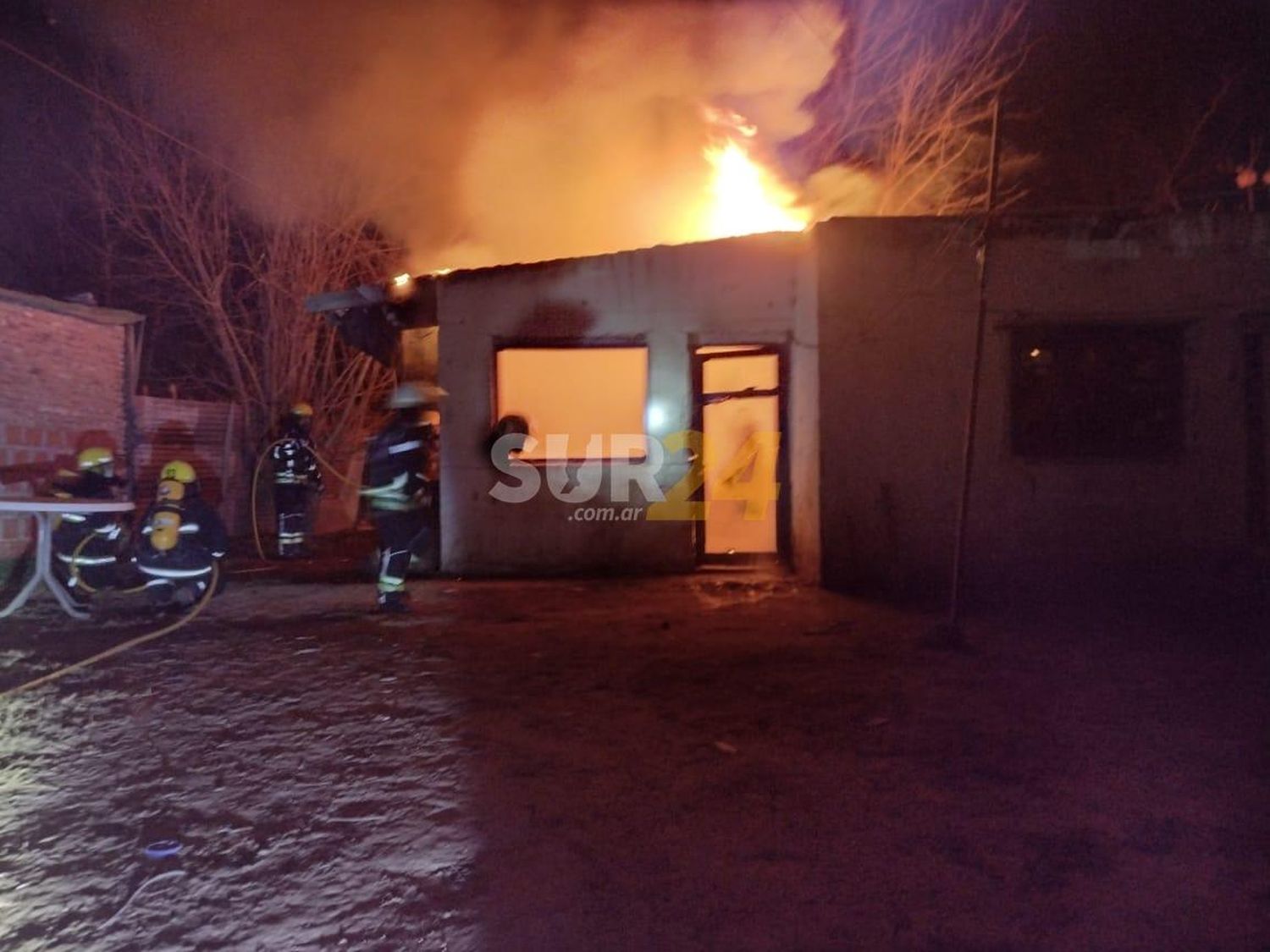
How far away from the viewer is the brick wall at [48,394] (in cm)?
875

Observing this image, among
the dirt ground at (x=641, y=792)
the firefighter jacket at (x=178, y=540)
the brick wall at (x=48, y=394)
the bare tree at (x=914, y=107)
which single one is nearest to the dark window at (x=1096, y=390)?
the dirt ground at (x=641, y=792)

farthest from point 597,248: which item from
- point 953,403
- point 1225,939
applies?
point 1225,939

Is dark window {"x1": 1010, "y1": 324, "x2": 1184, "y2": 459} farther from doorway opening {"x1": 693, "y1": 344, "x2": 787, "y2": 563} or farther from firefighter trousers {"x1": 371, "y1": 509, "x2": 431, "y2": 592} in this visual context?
firefighter trousers {"x1": 371, "y1": 509, "x2": 431, "y2": 592}

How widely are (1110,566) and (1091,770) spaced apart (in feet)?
15.3

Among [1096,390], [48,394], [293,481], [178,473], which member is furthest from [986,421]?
[48,394]

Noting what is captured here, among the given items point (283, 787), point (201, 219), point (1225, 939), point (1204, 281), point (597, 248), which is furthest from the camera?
point (201, 219)

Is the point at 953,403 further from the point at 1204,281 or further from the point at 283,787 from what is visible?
the point at 283,787

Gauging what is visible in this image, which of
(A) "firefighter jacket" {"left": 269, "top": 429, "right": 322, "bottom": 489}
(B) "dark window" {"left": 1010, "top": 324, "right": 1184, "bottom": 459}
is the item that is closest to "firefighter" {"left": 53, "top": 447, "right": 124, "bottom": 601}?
(A) "firefighter jacket" {"left": 269, "top": 429, "right": 322, "bottom": 489}

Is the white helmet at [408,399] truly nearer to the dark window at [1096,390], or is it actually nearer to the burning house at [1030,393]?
the burning house at [1030,393]

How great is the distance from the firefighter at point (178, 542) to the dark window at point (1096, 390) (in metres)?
6.96

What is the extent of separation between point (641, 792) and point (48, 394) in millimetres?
8514

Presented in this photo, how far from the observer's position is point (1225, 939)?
2648 millimetres

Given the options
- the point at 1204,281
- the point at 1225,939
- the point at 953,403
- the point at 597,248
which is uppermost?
the point at 597,248

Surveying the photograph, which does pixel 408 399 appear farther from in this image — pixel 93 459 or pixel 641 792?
pixel 641 792
